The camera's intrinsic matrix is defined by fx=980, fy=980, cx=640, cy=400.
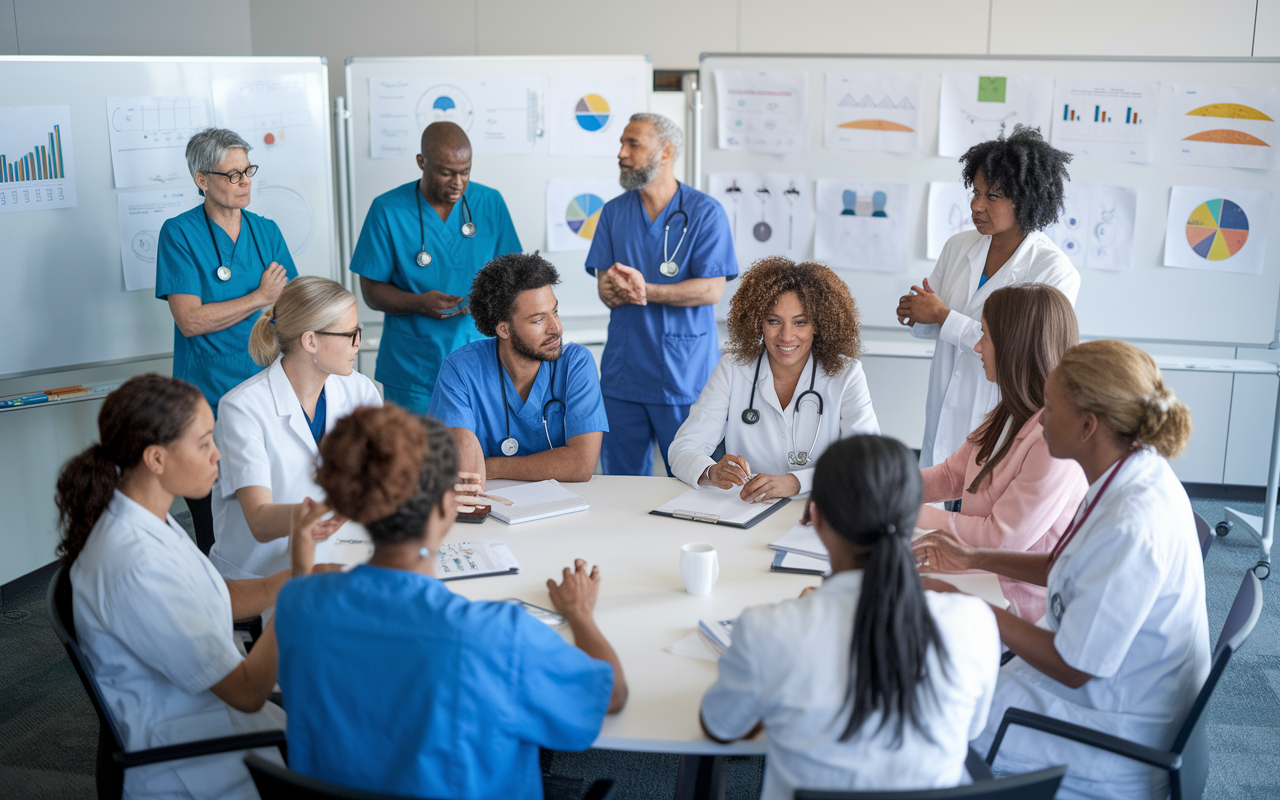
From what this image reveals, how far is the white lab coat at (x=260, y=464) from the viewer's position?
2.14 metres

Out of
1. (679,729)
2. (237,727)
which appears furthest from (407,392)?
(679,729)

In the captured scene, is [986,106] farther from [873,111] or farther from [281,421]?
[281,421]

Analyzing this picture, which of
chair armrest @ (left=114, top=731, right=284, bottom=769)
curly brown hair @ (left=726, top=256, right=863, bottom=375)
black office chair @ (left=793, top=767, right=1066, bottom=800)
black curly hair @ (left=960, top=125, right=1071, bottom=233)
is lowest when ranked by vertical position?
chair armrest @ (left=114, top=731, right=284, bottom=769)

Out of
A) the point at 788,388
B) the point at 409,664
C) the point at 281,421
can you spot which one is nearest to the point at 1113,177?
the point at 788,388

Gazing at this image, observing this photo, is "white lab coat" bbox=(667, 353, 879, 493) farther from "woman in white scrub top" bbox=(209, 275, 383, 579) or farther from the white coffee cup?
"woman in white scrub top" bbox=(209, 275, 383, 579)

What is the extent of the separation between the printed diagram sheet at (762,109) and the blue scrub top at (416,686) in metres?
3.37

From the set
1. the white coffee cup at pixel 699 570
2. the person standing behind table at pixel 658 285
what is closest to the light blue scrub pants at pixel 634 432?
the person standing behind table at pixel 658 285

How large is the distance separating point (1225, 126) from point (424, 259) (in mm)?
3270

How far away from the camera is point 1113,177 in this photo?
4148 millimetres

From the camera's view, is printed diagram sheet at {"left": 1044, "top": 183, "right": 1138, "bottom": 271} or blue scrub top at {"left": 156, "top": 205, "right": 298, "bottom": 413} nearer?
blue scrub top at {"left": 156, "top": 205, "right": 298, "bottom": 413}

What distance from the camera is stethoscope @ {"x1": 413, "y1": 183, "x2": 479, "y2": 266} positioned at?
11.5 feet

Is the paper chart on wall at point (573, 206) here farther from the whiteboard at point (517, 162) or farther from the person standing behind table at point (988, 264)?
the person standing behind table at point (988, 264)

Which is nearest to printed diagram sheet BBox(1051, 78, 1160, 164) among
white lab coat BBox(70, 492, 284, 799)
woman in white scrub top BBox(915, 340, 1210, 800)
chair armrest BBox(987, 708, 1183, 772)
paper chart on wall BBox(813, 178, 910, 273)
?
paper chart on wall BBox(813, 178, 910, 273)

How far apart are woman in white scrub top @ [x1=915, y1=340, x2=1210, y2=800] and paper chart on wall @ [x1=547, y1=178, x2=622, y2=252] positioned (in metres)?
2.93
